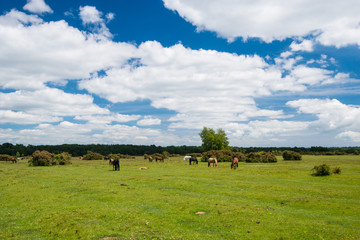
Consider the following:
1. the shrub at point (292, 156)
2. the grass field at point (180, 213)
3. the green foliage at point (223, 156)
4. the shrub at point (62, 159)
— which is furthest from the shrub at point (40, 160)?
the shrub at point (292, 156)

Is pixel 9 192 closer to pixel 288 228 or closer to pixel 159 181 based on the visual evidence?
pixel 159 181

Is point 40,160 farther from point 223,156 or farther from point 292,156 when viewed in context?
point 292,156

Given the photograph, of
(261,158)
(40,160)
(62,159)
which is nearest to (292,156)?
(261,158)

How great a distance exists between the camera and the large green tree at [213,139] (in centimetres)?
9619

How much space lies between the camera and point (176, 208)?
1398 cm

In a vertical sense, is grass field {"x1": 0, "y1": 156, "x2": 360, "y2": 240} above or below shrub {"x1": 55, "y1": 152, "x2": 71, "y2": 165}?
below

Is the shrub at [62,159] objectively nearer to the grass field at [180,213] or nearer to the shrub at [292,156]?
the grass field at [180,213]

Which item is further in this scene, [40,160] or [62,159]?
[62,159]

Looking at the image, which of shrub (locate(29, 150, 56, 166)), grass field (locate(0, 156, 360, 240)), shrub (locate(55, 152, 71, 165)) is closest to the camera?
grass field (locate(0, 156, 360, 240))

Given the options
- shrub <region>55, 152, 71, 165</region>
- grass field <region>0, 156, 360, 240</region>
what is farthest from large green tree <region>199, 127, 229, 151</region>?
grass field <region>0, 156, 360, 240</region>

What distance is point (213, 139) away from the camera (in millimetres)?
95938

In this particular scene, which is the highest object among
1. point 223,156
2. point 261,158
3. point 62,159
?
point 62,159

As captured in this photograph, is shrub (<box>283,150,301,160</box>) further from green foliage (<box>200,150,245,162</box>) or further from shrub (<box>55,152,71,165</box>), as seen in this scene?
shrub (<box>55,152,71,165</box>)

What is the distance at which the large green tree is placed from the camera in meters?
96.2
